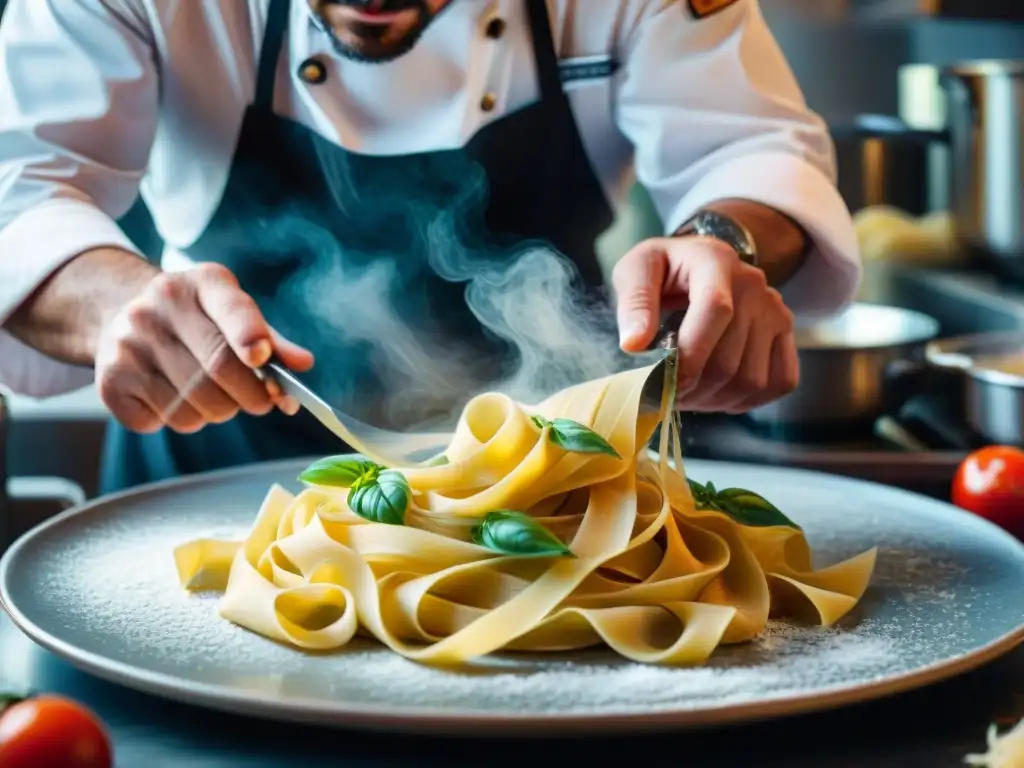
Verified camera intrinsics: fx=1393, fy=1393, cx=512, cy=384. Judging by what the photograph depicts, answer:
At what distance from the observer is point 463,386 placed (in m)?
2.10

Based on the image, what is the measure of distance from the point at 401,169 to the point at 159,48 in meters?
0.39

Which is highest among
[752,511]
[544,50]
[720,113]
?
[544,50]

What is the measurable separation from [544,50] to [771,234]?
45 centimetres

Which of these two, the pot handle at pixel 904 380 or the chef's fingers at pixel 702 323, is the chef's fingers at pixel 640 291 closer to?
the chef's fingers at pixel 702 323

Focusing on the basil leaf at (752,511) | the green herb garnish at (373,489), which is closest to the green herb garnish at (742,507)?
the basil leaf at (752,511)

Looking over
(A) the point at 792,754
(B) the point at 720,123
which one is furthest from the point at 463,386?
(A) the point at 792,754

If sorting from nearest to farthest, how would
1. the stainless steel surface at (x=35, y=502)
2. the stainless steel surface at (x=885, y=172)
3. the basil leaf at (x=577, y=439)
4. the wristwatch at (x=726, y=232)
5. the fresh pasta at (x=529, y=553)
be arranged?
1. the fresh pasta at (x=529, y=553)
2. the basil leaf at (x=577, y=439)
3. the wristwatch at (x=726, y=232)
4. the stainless steel surface at (x=35, y=502)
5. the stainless steel surface at (x=885, y=172)

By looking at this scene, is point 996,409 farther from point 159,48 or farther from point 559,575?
point 159,48

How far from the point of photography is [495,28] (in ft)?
6.68

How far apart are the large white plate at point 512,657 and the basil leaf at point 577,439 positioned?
0.21 meters

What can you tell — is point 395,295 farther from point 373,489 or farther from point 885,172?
point 885,172

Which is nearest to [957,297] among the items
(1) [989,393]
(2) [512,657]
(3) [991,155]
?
(3) [991,155]

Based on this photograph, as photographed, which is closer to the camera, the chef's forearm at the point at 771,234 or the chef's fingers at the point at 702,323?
the chef's fingers at the point at 702,323

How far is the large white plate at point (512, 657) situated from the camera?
3.20ft
